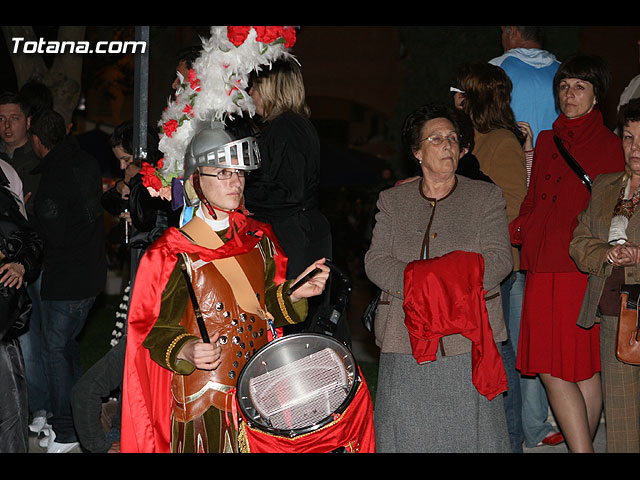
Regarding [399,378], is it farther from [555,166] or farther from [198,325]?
[555,166]

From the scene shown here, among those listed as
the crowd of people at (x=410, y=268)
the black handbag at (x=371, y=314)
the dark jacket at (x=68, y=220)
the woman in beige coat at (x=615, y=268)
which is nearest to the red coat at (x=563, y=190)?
the crowd of people at (x=410, y=268)

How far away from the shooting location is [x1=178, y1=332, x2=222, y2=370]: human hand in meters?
3.22

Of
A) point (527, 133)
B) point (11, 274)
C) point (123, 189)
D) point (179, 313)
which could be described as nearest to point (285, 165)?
point (123, 189)

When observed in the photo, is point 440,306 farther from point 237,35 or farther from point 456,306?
point 237,35

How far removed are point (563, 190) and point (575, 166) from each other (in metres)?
0.16

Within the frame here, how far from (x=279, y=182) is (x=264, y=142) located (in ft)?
0.85

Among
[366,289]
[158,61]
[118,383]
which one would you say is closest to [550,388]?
[118,383]

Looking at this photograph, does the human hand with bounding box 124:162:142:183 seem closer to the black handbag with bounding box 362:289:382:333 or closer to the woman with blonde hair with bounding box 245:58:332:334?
the woman with blonde hair with bounding box 245:58:332:334

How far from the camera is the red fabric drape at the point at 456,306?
3.92m

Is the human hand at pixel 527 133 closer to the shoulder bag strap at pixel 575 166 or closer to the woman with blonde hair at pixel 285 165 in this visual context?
the shoulder bag strap at pixel 575 166

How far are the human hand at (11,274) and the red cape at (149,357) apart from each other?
2.79ft

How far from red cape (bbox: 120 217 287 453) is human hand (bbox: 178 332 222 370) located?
30 cm

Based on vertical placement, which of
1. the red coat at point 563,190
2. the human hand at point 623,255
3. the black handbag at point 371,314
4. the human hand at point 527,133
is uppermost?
the human hand at point 527,133

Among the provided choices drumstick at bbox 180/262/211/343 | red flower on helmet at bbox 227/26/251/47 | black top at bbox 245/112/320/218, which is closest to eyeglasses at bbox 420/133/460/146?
black top at bbox 245/112/320/218
